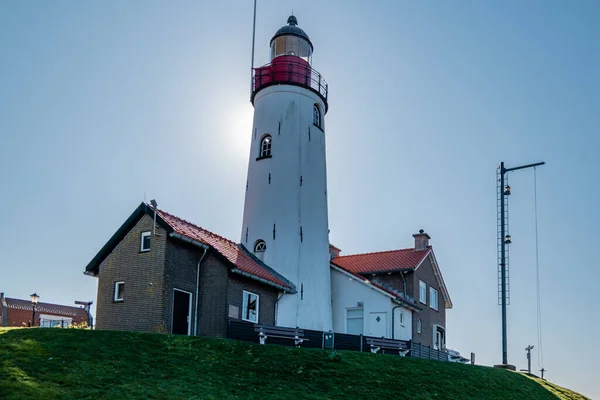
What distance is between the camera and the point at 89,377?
57.2 feet

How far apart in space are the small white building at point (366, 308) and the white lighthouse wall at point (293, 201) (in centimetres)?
174

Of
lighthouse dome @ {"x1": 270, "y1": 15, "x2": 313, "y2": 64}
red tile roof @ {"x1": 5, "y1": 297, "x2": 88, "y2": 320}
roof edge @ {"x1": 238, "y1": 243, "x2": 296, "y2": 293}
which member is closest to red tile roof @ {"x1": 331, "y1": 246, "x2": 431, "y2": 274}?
roof edge @ {"x1": 238, "y1": 243, "x2": 296, "y2": 293}

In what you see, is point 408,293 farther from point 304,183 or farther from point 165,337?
point 165,337

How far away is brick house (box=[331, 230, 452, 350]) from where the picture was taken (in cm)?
3959

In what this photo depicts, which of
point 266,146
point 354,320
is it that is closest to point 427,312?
point 354,320

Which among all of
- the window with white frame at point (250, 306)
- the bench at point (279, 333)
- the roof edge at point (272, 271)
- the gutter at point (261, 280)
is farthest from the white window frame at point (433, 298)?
the bench at point (279, 333)

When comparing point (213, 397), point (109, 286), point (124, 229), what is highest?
point (124, 229)

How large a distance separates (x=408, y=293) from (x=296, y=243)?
890 centimetres

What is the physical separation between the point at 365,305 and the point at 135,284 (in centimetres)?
1417

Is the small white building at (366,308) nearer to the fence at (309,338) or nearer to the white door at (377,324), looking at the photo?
the white door at (377,324)

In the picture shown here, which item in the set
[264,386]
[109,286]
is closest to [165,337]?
[264,386]

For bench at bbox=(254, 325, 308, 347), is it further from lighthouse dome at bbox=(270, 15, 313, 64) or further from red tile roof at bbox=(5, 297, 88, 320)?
red tile roof at bbox=(5, 297, 88, 320)

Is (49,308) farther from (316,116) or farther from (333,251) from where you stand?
(316,116)

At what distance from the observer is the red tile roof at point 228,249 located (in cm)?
2825
